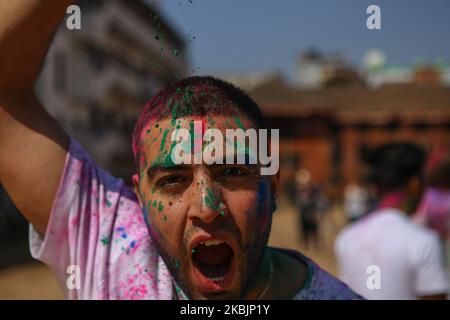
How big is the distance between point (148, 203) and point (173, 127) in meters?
0.18

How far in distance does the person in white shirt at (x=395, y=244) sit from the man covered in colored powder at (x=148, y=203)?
1344mm

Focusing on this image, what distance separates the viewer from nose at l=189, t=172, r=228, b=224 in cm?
127

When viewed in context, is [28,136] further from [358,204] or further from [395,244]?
[358,204]

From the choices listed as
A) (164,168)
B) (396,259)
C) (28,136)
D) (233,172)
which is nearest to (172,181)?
(164,168)

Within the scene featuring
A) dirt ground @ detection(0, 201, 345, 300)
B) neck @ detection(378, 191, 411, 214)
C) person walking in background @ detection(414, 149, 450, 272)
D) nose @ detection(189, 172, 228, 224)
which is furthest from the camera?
dirt ground @ detection(0, 201, 345, 300)

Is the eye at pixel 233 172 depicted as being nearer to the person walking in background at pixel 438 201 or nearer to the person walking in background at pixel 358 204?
the person walking in background at pixel 438 201

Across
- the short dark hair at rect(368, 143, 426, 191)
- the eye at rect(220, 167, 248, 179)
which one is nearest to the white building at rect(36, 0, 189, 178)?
the short dark hair at rect(368, 143, 426, 191)

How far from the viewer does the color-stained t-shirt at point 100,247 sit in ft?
4.91

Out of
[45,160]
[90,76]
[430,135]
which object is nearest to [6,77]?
[45,160]

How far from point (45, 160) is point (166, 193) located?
0.35 m

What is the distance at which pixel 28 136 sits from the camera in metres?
1.49

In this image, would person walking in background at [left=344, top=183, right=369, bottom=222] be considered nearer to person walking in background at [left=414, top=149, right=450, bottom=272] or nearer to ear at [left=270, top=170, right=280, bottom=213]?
person walking in background at [left=414, top=149, right=450, bottom=272]

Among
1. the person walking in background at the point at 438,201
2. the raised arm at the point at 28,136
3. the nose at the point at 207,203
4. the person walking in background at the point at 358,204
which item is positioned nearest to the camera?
the nose at the point at 207,203
